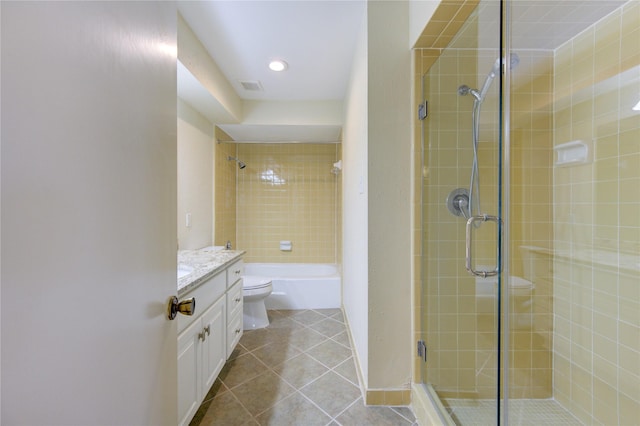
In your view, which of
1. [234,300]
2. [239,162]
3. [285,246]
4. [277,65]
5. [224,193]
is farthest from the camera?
[285,246]

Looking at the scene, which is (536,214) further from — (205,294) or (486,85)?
(205,294)

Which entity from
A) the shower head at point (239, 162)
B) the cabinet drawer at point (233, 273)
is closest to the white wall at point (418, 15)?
the cabinet drawer at point (233, 273)

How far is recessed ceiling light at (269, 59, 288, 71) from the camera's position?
2.35 meters

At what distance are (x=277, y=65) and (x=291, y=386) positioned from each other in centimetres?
255

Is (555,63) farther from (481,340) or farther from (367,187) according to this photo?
(481,340)

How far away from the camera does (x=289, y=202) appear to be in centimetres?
404

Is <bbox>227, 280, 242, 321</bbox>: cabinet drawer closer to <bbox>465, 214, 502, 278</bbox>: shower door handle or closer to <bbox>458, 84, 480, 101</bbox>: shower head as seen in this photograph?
<bbox>465, 214, 502, 278</bbox>: shower door handle

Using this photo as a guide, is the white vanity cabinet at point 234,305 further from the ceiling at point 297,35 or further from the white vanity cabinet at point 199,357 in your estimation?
the ceiling at point 297,35

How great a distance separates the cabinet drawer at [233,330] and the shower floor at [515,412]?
145 cm

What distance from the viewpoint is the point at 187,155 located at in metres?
2.56

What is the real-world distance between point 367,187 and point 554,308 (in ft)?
4.25

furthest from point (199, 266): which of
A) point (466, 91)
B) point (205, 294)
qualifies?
point (466, 91)

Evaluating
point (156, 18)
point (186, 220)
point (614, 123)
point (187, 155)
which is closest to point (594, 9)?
point (614, 123)

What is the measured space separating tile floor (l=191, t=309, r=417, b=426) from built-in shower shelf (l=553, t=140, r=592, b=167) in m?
1.69
